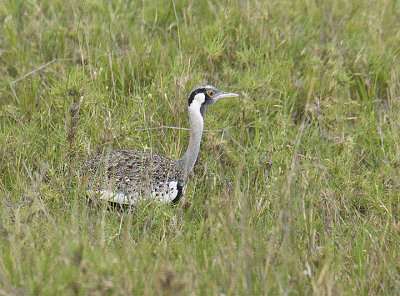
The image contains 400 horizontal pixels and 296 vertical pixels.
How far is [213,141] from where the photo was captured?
4488mm

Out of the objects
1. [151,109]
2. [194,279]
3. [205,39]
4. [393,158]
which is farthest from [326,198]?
[205,39]

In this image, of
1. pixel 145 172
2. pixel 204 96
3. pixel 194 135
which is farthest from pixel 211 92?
pixel 145 172

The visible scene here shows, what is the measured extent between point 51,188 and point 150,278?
53.3 inches

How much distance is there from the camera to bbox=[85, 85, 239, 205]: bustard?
3947mm

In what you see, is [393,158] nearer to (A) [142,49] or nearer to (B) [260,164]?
(B) [260,164]

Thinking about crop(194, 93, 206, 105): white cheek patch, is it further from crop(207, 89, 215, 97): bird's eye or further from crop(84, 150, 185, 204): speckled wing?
crop(84, 150, 185, 204): speckled wing

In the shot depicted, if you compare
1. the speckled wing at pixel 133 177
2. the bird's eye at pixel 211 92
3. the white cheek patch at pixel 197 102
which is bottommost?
the speckled wing at pixel 133 177

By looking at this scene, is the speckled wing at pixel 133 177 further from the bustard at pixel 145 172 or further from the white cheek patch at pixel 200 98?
the white cheek patch at pixel 200 98

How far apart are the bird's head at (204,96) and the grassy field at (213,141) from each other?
0.71 ft

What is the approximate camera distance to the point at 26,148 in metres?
4.47

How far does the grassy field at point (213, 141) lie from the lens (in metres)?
3.08

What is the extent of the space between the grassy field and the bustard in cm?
11

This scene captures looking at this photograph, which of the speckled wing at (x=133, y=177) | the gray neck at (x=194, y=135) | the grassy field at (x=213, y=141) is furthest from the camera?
the gray neck at (x=194, y=135)

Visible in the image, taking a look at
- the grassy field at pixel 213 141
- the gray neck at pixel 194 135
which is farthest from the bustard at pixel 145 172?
the grassy field at pixel 213 141
